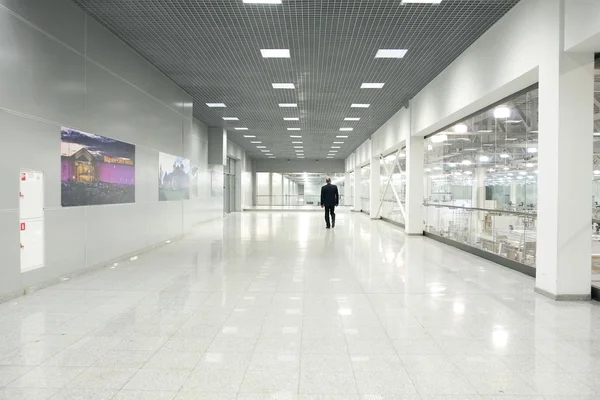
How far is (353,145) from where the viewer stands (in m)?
30.5

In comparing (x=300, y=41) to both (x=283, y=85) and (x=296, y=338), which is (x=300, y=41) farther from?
(x=296, y=338)

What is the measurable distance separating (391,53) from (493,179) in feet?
12.4

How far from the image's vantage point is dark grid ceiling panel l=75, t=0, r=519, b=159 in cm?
771

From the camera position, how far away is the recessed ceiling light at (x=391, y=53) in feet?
32.8

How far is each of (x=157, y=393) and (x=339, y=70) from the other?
994cm

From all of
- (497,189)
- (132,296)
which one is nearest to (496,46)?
(497,189)

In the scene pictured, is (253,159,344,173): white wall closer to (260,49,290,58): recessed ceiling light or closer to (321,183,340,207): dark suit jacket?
(321,183,340,207): dark suit jacket

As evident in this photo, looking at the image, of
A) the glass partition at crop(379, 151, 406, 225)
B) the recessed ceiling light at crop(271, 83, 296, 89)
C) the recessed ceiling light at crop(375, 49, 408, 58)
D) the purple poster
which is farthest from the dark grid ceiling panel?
the glass partition at crop(379, 151, 406, 225)

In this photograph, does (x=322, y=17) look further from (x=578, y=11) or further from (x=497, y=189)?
(x=497, y=189)

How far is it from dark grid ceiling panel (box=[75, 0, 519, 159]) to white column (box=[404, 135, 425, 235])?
66.5 inches

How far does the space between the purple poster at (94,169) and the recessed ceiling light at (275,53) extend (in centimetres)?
375

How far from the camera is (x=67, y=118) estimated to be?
288 inches

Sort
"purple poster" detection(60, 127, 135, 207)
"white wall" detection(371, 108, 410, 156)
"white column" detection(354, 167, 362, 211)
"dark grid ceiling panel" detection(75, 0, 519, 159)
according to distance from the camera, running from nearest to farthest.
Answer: "purple poster" detection(60, 127, 135, 207), "dark grid ceiling panel" detection(75, 0, 519, 159), "white wall" detection(371, 108, 410, 156), "white column" detection(354, 167, 362, 211)

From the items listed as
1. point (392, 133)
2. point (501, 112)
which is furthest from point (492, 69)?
point (392, 133)
